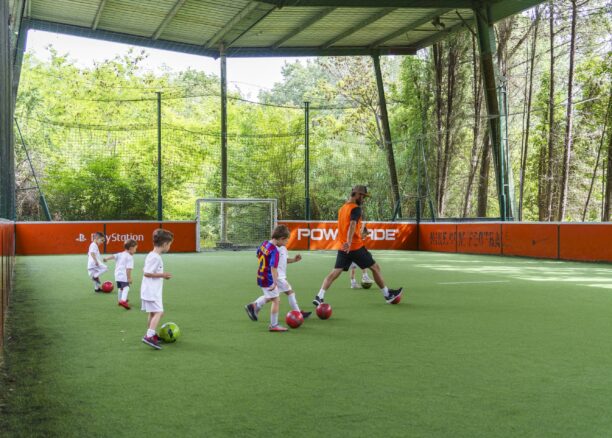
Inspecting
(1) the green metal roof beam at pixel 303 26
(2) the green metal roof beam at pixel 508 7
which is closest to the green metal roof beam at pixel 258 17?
(1) the green metal roof beam at pixel 303 26

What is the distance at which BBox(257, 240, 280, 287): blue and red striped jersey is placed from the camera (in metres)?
8.05

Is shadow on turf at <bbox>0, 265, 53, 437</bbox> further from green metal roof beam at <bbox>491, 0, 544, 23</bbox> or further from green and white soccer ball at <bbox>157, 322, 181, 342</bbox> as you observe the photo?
green metal roof beam at <bbox>491, 0, 544, 23</bbox>

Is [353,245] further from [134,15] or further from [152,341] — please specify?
[134,15]

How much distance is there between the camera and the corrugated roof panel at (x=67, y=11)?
2677cm

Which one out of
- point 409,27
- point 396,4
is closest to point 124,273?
point 396,4

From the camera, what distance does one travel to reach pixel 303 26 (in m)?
30.0

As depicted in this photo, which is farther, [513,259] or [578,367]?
[513,259]

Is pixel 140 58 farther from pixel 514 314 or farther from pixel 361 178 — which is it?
pixel 514 314

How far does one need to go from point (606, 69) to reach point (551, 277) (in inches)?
909

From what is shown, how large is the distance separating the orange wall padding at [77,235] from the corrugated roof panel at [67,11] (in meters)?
8.42

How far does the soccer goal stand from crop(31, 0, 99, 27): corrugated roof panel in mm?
8573

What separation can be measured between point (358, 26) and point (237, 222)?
9.93 metres

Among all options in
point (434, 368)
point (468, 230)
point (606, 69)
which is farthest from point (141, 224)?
point (606, 69)

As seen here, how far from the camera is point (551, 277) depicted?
15203 mm
